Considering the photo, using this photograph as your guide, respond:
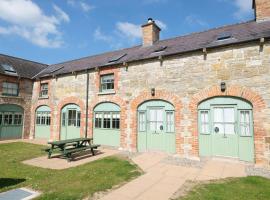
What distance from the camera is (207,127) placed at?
9.94 m

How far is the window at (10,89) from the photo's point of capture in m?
17.0

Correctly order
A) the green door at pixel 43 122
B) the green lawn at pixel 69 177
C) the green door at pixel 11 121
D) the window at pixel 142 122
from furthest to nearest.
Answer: the green door at pixel 43 122 < the green door at pixel 11 121 < the window at pixel 142 122 < the green lawn at pixel 69 177

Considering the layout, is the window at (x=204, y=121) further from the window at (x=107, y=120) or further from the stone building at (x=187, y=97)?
the window at (x=107, y=120)

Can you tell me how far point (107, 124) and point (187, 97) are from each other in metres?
5.77

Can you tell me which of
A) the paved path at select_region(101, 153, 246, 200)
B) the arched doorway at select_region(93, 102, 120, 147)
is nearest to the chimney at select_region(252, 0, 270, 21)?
the paved path at select_region(101, 153, 246, 200)

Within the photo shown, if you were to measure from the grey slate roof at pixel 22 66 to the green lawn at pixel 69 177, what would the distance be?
37.8 ft

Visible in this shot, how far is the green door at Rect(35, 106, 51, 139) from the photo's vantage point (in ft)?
56.7

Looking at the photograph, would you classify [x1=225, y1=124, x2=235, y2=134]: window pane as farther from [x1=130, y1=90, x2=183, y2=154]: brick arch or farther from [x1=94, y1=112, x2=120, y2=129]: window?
[x1=94, y1=112, x2=120, y2=129]: window

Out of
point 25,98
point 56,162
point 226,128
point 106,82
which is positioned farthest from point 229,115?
point 25,98

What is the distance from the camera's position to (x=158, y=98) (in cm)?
1133

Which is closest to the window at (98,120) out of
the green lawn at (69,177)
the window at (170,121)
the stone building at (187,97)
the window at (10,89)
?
the stone building at (187,97)

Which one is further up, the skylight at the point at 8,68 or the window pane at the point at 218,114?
the skylight at the point at 8,68

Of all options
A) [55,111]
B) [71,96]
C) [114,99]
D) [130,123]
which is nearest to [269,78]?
[130,123]

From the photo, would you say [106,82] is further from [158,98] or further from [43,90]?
[43,90]
